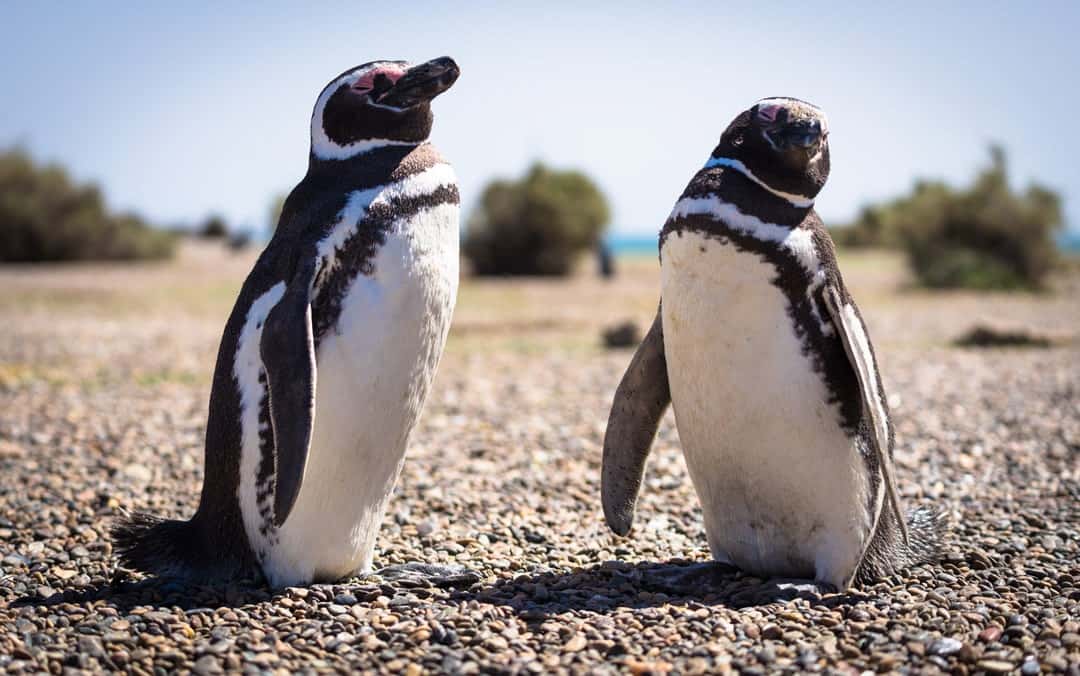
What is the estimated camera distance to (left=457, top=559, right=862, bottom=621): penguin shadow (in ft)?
10.6

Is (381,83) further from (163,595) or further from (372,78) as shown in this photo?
(163,595)

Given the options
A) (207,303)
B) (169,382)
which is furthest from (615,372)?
(207,303)

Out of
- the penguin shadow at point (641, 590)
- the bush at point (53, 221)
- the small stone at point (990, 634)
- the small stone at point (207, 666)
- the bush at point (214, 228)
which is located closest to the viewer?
the small stone at point (207, 666)

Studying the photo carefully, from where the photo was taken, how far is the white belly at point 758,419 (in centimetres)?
319

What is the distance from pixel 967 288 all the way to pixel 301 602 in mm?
18549

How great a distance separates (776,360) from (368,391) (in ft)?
4.48

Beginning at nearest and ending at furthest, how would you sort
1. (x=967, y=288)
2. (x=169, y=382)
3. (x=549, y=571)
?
1. (x=549, y=571)
2. (x=169, y=382)
3. (x=967, y=288)

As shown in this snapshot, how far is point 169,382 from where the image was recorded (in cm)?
838

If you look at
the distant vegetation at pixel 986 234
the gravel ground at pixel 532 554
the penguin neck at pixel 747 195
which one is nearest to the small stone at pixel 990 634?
the gravel ground at pixel 532 554

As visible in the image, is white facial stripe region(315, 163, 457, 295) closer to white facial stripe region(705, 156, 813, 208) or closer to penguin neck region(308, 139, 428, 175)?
penguin neck region(308, 139, 428, 175)

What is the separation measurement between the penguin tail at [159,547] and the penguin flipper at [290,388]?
0.68 m

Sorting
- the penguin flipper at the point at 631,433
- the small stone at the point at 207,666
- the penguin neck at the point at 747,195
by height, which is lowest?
the small stone at the point at 207,666

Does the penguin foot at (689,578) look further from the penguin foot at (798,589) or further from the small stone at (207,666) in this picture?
the small stone at (207,666)

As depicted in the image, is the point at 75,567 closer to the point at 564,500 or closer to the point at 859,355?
the point at 564,500
